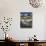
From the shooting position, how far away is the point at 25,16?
13.2 feet

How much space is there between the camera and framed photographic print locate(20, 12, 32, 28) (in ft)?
13.1

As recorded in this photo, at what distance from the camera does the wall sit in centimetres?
398

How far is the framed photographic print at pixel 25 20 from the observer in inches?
158

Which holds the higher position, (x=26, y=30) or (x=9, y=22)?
(x=9, y=22)

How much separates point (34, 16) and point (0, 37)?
132cm

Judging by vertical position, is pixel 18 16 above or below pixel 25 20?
above

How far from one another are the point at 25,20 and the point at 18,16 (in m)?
0.27

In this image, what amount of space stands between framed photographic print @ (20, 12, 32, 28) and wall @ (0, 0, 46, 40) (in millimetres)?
99

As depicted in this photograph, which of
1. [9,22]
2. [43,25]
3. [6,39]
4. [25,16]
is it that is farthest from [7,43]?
[43,25]

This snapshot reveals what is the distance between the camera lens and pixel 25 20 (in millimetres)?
4012

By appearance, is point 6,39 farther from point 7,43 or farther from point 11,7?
point 11,7

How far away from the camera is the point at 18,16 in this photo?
158 inches

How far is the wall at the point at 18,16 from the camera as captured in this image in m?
3.98

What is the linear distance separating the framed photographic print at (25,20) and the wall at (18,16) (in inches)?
3.9
